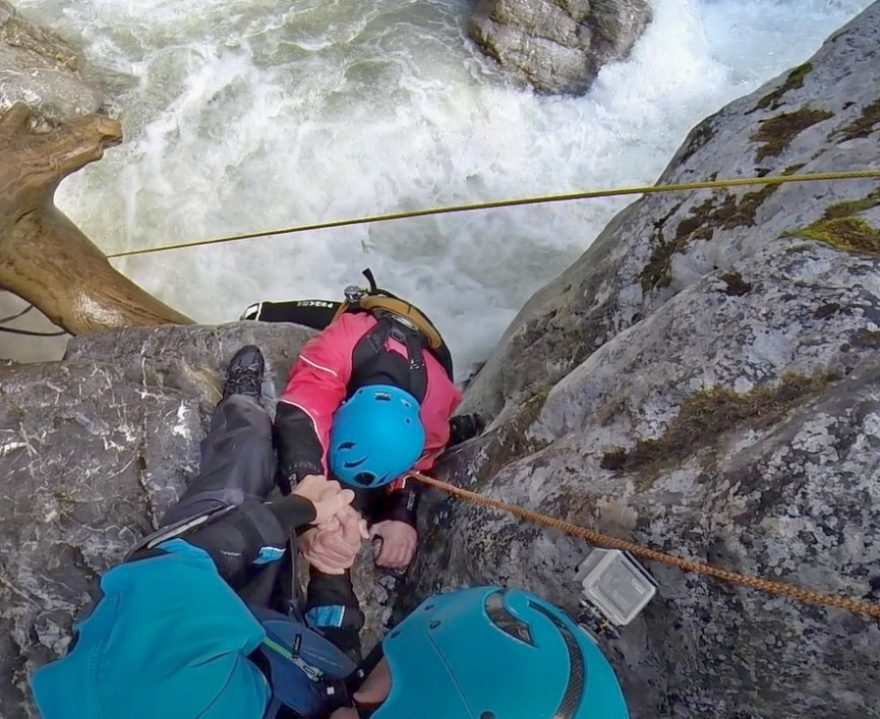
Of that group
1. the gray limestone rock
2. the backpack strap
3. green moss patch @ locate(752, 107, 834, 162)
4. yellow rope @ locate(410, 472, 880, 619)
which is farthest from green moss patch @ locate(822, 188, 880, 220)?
the gray limestone rock

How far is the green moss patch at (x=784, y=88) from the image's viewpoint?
395cm

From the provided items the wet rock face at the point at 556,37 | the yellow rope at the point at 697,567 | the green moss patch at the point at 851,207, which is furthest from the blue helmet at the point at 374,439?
the wet rock face at the point at 556,37

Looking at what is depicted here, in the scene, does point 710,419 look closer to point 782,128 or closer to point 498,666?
point 498,666

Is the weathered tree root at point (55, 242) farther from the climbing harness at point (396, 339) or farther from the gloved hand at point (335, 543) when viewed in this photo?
the gloved hand at point (335, 543)

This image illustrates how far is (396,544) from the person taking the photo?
3.38 meters

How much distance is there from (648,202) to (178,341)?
2693 millimetres

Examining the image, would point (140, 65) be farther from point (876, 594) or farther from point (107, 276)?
point (876, 594)

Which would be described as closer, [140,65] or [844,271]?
[844,271]

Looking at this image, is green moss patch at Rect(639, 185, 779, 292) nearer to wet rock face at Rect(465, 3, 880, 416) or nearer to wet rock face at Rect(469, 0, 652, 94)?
wet rock face at Rect(465, 3, 880, 416)

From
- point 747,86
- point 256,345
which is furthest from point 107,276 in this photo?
point 747,86

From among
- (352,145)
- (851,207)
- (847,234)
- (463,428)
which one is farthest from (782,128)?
(352,145)

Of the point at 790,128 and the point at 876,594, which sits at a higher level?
the point at 790,128

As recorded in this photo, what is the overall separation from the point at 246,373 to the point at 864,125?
311cm

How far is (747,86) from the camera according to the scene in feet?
32.4
